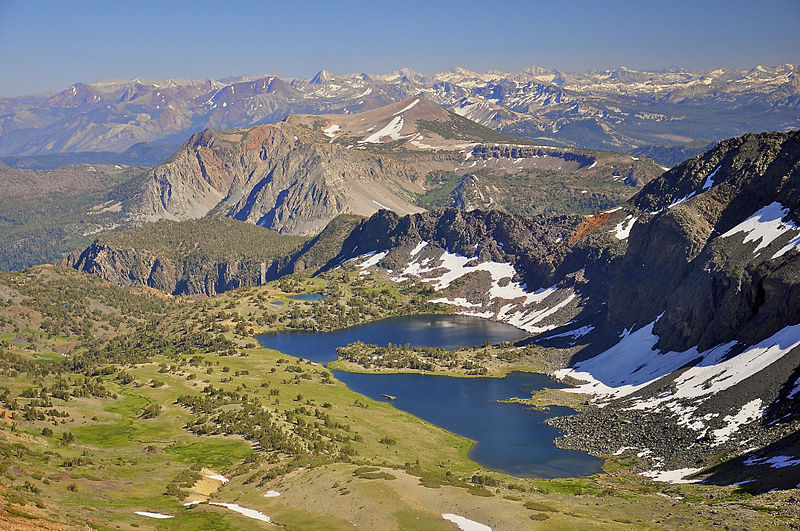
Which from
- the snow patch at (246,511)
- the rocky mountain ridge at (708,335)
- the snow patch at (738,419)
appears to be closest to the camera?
the snow patch at (246,511)

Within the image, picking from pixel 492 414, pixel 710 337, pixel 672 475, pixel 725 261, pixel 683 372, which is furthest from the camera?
pixel 492 414

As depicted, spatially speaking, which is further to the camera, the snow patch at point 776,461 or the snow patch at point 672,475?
the snow patch at point 672,475

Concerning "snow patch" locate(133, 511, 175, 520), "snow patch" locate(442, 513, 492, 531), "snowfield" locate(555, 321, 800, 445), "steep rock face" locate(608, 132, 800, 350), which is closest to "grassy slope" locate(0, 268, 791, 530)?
"snow patch" locate(442, 513, 492, 531)

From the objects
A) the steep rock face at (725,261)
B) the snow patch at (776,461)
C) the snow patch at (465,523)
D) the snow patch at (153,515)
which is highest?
the steep rock face at (725,261)

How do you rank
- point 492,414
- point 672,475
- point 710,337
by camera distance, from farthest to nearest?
1. point 492,414
2. point 710,337
3. point 672,475

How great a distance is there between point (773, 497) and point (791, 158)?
106137 mm

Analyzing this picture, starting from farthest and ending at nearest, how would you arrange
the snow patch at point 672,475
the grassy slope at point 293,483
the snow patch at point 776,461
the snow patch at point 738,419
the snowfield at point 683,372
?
1. the snowfield at point 683,372
2. the snow patch at point 738,419
3. the snow patch at point 672,475
4. the snow patch at point 776,461
5. the grassy slope at point 293,483

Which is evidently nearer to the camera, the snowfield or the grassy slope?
the grassy slope

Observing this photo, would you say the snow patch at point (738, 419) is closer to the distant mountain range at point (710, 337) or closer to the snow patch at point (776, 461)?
the distant mountain range at point (710, 337)

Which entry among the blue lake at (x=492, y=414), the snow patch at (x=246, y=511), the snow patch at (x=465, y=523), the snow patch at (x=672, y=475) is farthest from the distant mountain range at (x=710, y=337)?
the snow patch at (x=246, y=511)

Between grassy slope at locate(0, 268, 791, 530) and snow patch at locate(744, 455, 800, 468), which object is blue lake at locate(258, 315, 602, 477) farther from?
snow patch at locate(744, 455, 800, 468)

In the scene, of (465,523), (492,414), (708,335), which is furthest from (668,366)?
(465,523)

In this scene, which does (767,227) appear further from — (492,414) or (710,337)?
(492,414)

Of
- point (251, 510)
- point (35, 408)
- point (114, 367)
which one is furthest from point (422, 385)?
point (251, 510)
